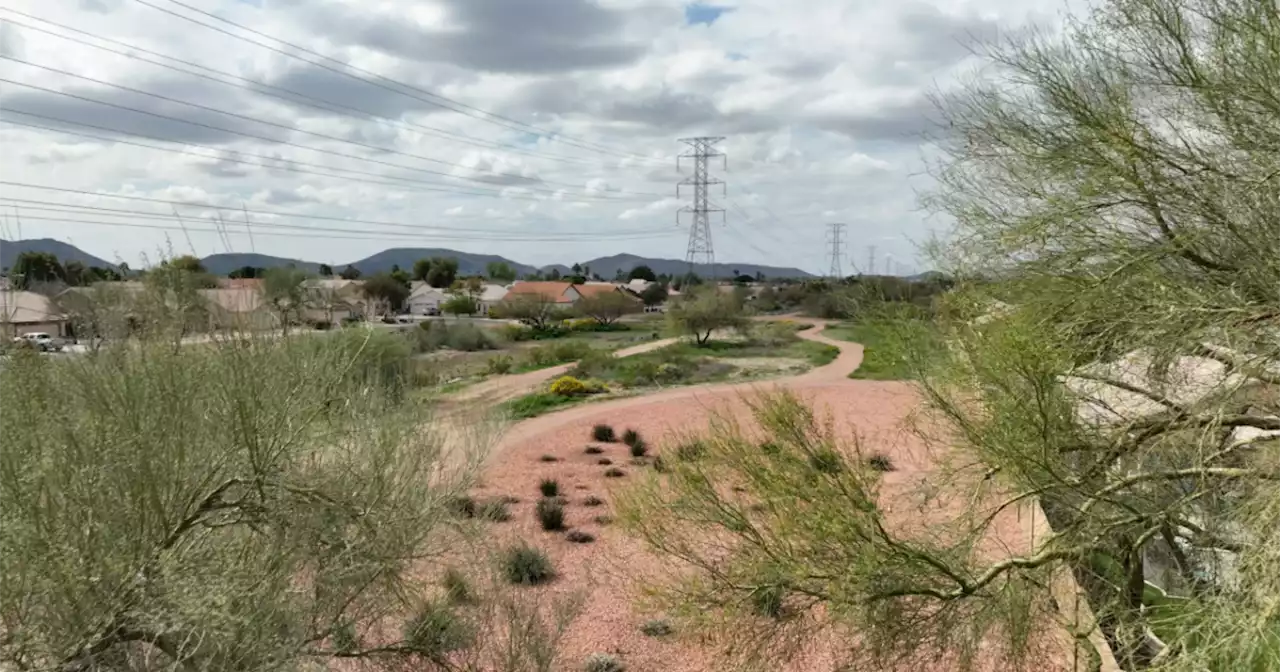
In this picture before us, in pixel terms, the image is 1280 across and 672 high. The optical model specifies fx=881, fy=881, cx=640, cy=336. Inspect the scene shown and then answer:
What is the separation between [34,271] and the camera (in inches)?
369

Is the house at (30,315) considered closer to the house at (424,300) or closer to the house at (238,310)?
the house at (238,310)

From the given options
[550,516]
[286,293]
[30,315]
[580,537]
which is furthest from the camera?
[550,516]

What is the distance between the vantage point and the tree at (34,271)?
6508 millimetres

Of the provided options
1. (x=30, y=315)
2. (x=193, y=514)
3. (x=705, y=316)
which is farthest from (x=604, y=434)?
(x=705, y=316)

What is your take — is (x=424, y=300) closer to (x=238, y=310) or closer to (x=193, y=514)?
(x=238, y=310)

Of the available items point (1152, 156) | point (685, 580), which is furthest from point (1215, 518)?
point (685, 580)

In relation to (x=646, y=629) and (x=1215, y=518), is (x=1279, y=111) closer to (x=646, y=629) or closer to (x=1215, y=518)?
(x=1215, y=518)

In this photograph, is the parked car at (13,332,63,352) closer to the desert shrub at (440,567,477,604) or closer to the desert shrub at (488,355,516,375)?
the desert shrub at (440,567,477,604)

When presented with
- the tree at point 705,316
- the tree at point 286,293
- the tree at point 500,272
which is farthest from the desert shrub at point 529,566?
the tree at point 500,272

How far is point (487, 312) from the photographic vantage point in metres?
96.8

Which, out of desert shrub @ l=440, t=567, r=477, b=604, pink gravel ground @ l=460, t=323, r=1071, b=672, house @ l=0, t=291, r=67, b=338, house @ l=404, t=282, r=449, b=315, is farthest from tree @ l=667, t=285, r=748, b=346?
house @ l=0, t=291, r=67, b=338

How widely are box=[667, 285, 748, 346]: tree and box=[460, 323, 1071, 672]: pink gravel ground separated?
65.0 ft

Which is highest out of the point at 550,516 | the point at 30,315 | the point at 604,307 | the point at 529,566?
the point at 30,315

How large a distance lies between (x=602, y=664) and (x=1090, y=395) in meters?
5.93
